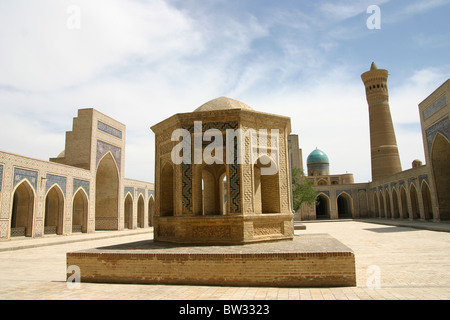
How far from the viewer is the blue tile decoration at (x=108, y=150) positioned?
65.3 feet

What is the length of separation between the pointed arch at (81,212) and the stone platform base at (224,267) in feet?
45.9

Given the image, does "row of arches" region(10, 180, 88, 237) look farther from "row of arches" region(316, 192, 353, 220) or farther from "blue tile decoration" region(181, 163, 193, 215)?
"row of arches" region(316, 192, 353, 220)

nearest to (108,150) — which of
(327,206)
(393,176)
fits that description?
(393,176)

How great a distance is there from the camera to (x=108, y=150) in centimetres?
2077

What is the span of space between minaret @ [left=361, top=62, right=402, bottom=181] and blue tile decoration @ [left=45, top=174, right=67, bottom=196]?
78.5ft

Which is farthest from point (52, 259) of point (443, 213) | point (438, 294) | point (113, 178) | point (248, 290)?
point (443, 213)

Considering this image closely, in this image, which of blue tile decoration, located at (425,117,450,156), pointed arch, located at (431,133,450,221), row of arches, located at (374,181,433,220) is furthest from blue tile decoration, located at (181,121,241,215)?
row of arches, located at (374,181,433,220)

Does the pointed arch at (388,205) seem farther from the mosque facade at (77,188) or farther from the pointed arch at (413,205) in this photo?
the mosque facade at (77,188)

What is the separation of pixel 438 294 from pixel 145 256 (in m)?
4.12

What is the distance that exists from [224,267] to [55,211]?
51.6ft

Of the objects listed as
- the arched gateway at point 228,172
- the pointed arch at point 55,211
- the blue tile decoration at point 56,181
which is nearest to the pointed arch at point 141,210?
the pointed arch at point 55,211

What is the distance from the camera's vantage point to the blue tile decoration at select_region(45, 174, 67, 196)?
52.2 ft

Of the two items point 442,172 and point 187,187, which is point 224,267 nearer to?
point 187,187

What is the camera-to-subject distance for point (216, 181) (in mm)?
8891
